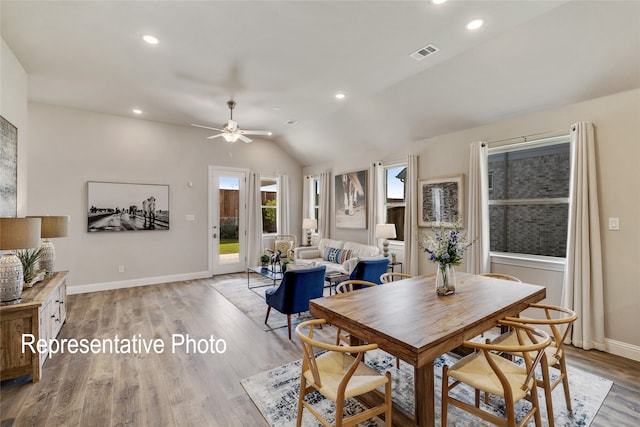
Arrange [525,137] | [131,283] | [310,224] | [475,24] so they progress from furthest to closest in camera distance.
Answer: [310,224] → [131,283] → [525,137] → [475,24]

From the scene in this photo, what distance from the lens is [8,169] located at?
3.02 m

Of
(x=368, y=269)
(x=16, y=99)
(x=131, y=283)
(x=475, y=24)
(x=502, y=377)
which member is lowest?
(x=131, y=283)

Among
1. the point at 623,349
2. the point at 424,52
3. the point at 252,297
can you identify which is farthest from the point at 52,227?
the point at 623,349

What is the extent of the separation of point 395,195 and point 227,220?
12.1ft

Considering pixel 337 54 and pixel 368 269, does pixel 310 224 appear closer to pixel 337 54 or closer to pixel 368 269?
pixel 368 269

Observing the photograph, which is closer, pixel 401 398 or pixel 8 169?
pixel 401 398

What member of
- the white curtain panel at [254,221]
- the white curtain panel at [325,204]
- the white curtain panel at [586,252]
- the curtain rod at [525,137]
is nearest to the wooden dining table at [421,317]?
the white curtain panel at [586,252]

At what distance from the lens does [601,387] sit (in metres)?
2.40

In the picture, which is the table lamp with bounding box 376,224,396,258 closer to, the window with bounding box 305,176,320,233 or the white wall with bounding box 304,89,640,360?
the white wall with bounding box 304,89,640,360

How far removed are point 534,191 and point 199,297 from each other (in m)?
5.14

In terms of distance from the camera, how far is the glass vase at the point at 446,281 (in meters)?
2.33

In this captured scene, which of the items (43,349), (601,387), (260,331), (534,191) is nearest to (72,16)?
Result: (43,349)

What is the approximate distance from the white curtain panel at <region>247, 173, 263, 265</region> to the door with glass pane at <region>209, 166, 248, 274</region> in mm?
129

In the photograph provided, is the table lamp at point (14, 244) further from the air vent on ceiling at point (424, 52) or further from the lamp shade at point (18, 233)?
the air vent on ceiling at point (424, 52)
